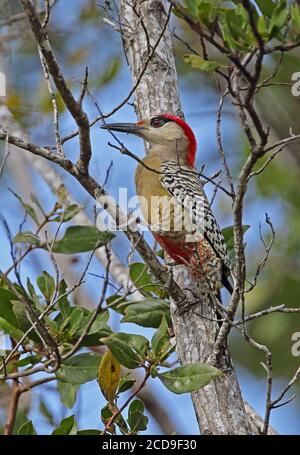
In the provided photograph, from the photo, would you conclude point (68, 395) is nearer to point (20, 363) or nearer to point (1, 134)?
point (20, 363)

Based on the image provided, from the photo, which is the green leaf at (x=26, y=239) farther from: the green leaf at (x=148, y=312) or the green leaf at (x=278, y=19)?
the green leaf at (x=278, y=19)

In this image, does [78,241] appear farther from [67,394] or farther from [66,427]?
[66,427]

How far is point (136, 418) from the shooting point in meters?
3.41

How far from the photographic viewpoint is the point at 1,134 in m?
3.23

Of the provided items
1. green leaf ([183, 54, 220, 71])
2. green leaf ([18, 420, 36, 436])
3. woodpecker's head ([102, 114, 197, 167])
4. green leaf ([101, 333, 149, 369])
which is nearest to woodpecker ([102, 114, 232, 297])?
woodpecker's head ([102, 114, 197, 167])

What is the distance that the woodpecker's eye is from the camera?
451 cm

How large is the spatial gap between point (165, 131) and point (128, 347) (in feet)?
6.05

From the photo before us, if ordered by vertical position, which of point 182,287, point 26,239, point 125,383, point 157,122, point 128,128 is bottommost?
point 125,383

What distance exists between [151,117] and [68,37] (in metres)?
2.97

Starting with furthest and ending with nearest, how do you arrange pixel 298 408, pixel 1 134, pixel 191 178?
1. pixel 298 408
2. pixel 191 178
3. pixel 1 134

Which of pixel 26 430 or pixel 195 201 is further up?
pixel 195 201

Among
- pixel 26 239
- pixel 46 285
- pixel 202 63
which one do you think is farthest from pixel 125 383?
pixel 202 63

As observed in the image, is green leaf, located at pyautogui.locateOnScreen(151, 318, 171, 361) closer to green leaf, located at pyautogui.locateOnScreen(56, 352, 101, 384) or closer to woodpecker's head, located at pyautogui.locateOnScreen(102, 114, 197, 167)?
green leaf, located at pyautogui.locateOnScreen(56, 352, 101, 384)
